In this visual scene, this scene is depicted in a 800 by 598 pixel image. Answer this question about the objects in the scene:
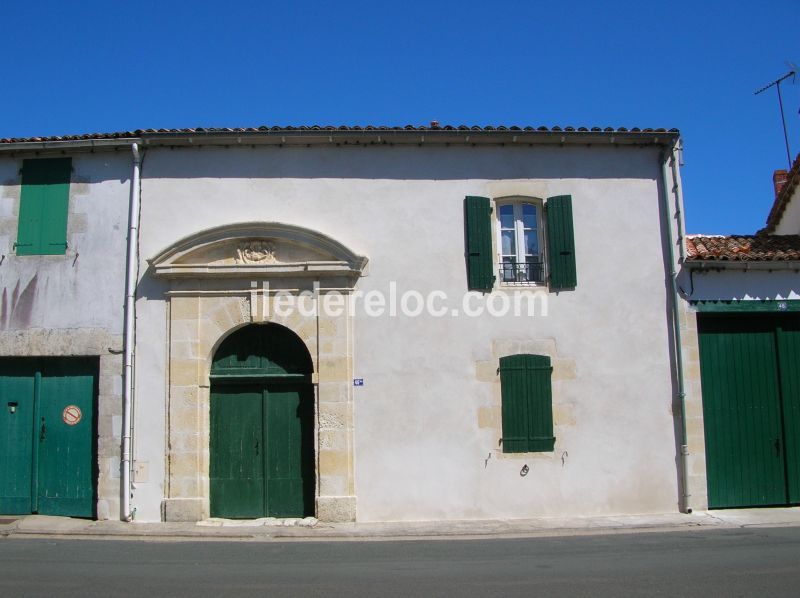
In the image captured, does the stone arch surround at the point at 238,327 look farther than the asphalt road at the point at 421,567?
Yes

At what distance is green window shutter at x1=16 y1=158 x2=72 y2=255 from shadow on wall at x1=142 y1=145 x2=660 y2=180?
1293 mm

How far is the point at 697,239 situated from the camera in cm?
1211

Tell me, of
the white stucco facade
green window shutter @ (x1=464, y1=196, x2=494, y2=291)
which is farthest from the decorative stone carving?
green window shutter @ (x1=464, y1=196, x2=494, y2=291)

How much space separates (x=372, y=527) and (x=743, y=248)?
277 inches

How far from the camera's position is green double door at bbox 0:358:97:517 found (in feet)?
33.8

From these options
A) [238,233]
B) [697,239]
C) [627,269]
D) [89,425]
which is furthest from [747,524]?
[89,425]

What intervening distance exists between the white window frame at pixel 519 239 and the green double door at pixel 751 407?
8.38 feet

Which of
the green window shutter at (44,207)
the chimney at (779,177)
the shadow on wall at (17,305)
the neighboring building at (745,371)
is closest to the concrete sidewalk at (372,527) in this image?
→ the neighboring building at (745,371)

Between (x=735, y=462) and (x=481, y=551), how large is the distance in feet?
15.5

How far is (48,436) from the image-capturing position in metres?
10.4

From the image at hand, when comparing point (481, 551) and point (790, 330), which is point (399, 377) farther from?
point (790, 330)

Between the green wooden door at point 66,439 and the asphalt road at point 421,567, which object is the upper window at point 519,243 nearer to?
the asphalt road at point 421,567

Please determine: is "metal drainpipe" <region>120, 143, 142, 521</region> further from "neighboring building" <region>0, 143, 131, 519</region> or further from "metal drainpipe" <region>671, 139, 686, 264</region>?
"metal drainpipe" <region>671, 139, 686, 264</region>

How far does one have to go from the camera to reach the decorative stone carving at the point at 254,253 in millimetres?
10469
